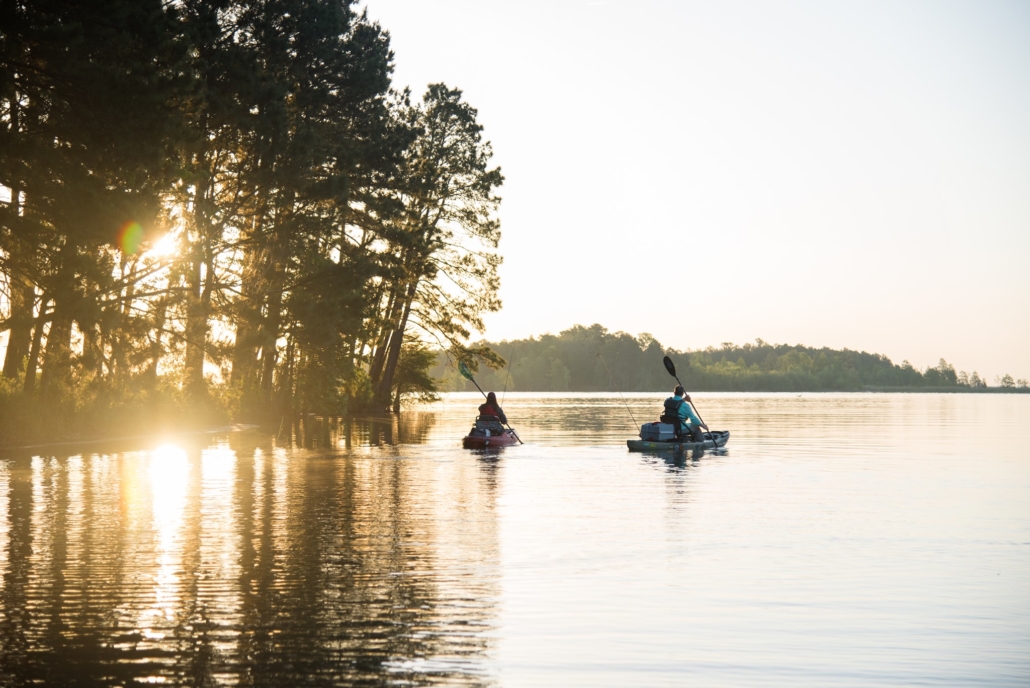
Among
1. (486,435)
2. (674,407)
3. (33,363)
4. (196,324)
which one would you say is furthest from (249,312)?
(674,407)

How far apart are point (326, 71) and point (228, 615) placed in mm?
34674

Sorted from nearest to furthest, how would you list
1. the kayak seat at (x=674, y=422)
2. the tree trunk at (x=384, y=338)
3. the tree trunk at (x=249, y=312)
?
the kayak seat at (x=674, y=422), the tree trunk at (x=249, y=312), the tree trunk at (x=384, y=338)

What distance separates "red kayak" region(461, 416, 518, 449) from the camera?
3300cm

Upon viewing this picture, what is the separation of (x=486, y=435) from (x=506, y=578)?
851 inches

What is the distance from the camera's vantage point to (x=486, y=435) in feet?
109

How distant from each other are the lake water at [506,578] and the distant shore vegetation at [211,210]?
240 inches

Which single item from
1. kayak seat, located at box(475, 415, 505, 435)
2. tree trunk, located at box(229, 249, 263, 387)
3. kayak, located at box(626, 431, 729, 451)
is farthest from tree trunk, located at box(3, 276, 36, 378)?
kayak, located at box(626, 431, 729, 451)

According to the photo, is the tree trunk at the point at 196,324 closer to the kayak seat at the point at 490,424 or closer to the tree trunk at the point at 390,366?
the kayak seat at the point at 490,424

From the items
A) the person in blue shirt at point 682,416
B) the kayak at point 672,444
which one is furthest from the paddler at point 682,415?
the kayak at point 672,444

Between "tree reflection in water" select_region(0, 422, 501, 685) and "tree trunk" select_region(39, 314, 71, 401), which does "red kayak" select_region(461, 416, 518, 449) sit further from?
"tree trunk" select_region(39, 314, 71, 401)

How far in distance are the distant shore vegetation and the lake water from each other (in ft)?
20.0

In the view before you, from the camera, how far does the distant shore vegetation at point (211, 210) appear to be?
75.4ft

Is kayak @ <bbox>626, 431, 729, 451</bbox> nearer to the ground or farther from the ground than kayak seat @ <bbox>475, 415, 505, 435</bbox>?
nearer to the ground

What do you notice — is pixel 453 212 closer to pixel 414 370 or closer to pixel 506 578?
pixel 414 370
